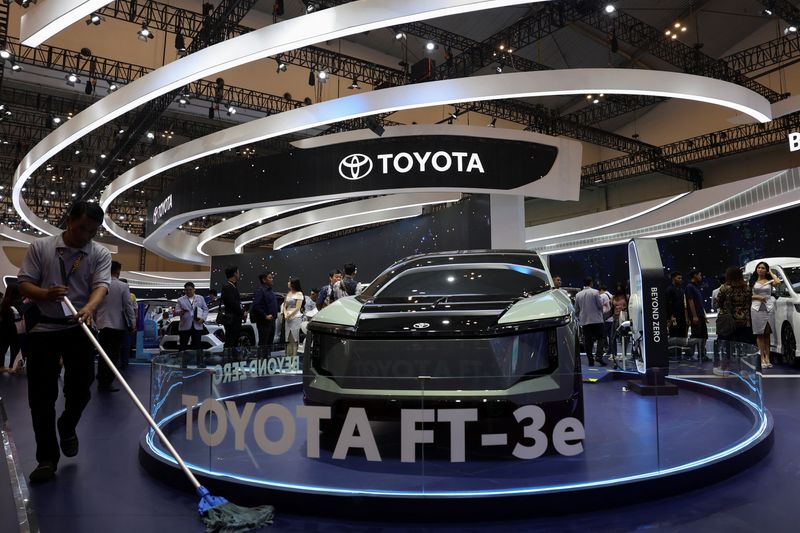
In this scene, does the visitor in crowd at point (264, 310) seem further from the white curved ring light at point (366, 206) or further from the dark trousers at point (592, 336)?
the white curved ring light at point (366, 206)

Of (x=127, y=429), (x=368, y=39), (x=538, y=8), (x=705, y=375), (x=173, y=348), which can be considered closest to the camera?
(x=705, y=375)

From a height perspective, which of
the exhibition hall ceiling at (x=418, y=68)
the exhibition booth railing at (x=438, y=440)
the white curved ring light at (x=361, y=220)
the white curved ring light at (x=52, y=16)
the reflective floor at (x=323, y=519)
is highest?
the exhibition hall ceiling at (x=418, y=68)

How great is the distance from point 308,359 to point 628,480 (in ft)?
5.91

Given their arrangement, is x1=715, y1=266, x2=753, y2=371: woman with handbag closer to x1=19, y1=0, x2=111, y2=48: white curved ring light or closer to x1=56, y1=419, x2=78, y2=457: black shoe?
x1=56, y1=419, x2=78, y2=457: black shoe

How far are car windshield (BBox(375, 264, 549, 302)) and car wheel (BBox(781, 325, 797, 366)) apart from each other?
18.2ft

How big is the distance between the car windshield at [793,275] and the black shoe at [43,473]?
869 cm

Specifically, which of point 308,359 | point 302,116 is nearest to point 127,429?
point 308,359

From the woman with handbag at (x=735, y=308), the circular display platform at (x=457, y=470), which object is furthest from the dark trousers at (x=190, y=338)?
the woman with handbag at (x=735, y=308)

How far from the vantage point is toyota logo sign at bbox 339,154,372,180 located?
35.6 ft

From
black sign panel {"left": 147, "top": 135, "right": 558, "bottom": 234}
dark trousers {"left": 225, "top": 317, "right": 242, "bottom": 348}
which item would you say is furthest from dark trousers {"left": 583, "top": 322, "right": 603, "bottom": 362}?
dark trousers {"left": 225, "top": 317, "right": 242, "bottom": 348}

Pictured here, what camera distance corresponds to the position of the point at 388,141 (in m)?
10.9

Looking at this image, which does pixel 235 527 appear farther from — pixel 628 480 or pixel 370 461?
pixel 628 480

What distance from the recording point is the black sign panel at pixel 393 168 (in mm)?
10578

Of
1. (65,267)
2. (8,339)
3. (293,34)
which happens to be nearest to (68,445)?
(65,267)
